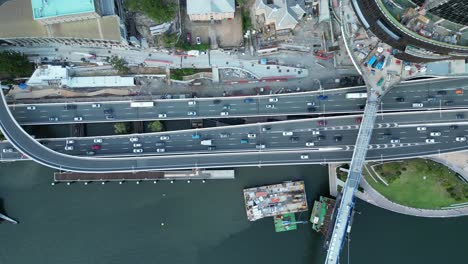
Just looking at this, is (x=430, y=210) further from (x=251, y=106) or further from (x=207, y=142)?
(x=207, y=142)

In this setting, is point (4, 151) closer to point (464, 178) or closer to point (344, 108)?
point (344, 108)

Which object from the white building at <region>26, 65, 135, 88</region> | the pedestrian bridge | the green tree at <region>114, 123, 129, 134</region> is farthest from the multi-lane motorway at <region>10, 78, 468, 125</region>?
the white building at <region>26, 65, 135, 88</region>

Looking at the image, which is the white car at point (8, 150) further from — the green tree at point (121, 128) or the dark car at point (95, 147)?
the green tree at point (121, 128)

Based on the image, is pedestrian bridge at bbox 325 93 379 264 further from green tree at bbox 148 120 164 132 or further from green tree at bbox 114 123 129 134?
green tree at bbox 114 123 129 134

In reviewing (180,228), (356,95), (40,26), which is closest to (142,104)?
(40,26)

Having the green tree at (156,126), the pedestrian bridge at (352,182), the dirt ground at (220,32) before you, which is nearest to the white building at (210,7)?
the dirt ground at (220,32)
